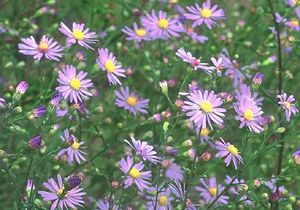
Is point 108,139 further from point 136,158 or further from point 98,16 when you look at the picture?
point 136,158

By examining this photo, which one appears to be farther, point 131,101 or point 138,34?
point 138,34

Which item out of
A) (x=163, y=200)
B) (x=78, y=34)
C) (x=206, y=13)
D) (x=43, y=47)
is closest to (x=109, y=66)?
(x=78, y=34)

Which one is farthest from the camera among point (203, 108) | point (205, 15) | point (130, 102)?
point (205, 15)

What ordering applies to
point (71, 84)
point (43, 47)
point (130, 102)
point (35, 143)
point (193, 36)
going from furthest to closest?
point (193, 36) → point (130, 102) → point (43, 47) → point (71, 84) → point (35, 143)

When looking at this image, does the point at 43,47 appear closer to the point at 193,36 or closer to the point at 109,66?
the point at 109,66

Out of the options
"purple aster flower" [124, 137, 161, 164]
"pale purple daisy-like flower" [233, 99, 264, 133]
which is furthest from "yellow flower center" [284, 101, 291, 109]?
"purple aster flower" [124, 137, 161, 164]

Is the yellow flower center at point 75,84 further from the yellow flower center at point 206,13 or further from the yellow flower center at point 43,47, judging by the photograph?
the yellow flower center at point 206,13
